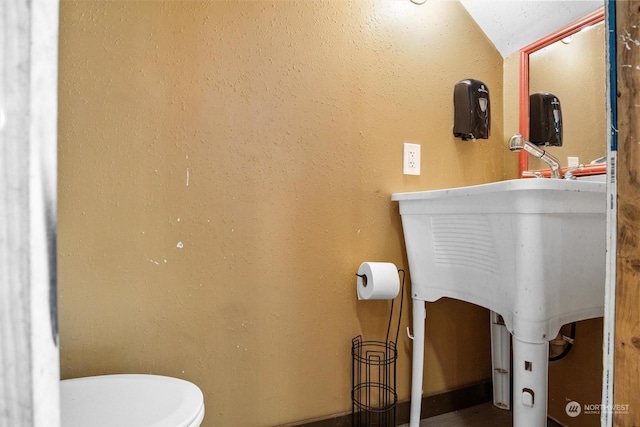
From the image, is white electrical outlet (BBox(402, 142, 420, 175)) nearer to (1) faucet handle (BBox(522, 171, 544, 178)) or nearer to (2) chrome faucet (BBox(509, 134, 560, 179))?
(2) chrome faucet (BBox(509, 134, 560, 179))

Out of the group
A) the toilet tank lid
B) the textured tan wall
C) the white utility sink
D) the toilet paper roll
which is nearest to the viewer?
the toilet tank lid

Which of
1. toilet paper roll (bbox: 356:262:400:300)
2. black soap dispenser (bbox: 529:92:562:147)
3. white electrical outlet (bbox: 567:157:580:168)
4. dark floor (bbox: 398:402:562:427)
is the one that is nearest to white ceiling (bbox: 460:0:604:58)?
black soap dispenser (bbox: 529:92:562:147)

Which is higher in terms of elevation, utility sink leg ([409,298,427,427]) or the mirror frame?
the mirror frame

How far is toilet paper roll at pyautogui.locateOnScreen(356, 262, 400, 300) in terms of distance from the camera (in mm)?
1146

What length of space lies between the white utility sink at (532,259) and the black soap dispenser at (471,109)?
0.50m

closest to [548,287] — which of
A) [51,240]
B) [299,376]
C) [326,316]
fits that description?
[326,316]

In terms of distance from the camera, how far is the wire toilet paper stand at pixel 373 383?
1265mm

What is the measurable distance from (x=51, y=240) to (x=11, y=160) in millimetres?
53

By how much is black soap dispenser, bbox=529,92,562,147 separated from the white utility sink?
54 cm

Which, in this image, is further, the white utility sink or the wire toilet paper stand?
the wire toilet paper stand

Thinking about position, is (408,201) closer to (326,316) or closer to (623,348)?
(326,316)

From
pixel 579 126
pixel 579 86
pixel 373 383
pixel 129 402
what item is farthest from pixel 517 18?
pixel 129 402

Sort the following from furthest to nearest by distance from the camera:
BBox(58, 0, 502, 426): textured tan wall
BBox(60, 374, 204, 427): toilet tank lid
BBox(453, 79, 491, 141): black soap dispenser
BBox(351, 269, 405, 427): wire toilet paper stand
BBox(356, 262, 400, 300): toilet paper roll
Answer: BBox(453, 79, 491, 141): black soap dispenser, BBox(351, 269, 405, 427): wire toilet paper stand, BBox(356, 262, 400, 300): toilet paper roll, BBox(58, 0, 502, 426): textured tan wall, BBox(60, 374, 204, 427): toilet tank lid

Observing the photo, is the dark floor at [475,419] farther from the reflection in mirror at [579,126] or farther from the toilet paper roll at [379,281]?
the toilet paper roll at [379,281]
